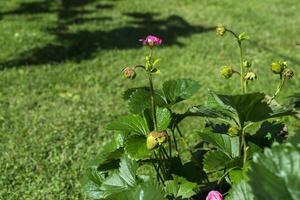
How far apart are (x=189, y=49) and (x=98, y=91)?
1.84m

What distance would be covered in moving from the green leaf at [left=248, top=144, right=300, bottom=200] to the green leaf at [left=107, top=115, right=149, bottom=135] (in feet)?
3.58

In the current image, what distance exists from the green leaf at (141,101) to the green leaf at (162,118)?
4cm

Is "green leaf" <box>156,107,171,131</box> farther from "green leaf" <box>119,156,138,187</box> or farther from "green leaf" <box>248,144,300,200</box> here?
"green leaf" <box>248,144,300,200</box>

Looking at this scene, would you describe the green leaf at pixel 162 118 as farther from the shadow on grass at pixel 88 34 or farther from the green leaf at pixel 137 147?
the shadow on grass at pixel 88 34

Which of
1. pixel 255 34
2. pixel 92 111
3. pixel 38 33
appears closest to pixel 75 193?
pixel 92 111

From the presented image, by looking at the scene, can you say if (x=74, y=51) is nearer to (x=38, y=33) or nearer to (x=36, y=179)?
(x=38, y=33)

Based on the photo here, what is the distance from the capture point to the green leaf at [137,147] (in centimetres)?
201

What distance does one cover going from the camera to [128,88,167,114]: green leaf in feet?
7.22

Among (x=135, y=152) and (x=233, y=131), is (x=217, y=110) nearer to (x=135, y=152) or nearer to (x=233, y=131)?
(x=233, y=131)

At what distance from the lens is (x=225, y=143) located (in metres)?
2.12

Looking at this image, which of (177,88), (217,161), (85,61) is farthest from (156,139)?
(85,61)

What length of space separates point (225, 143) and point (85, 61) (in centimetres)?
467

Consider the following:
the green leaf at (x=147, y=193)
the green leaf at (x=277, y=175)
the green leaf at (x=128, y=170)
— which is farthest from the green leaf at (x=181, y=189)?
the green leaf at (x=277, y=175)

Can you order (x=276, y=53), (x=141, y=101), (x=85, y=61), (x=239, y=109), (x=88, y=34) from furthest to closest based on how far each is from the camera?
(x=88, y=34)
(x=276, y=53)
(x=85, y=61)
(x=141, y=101)
(x=239, y=109)
